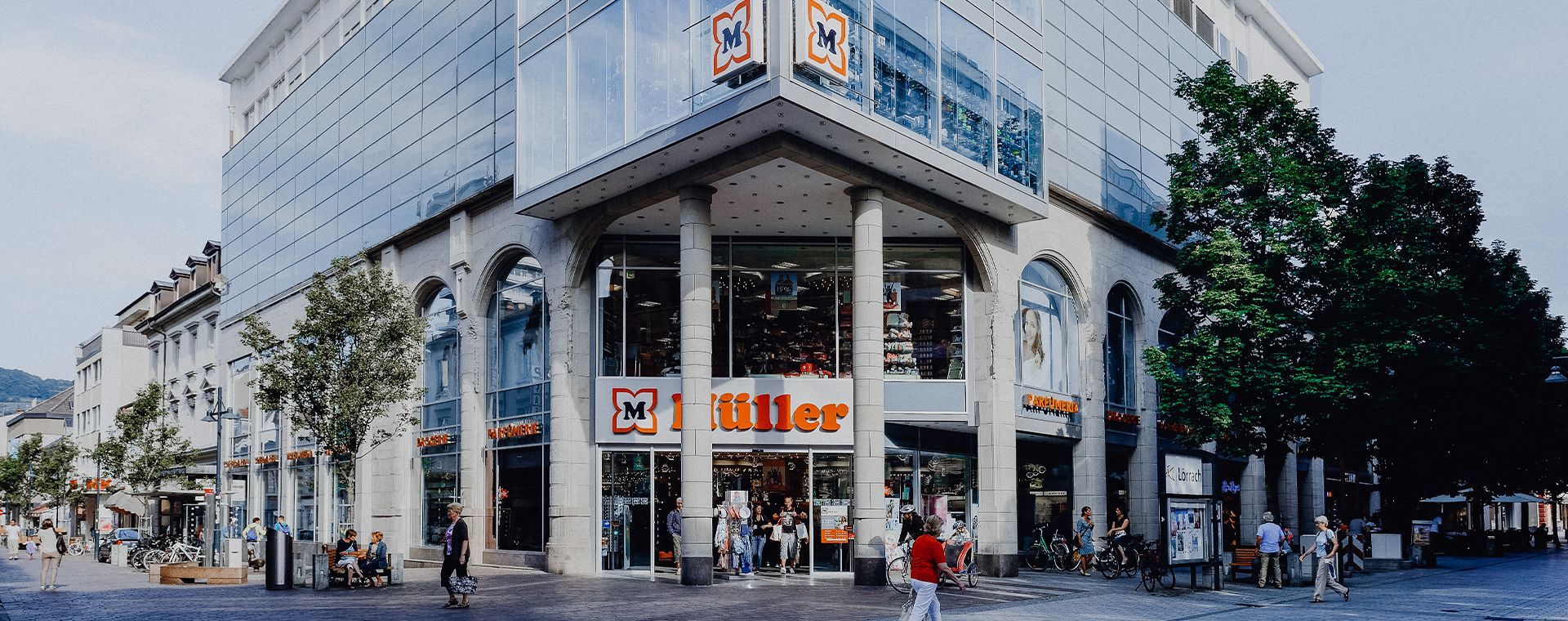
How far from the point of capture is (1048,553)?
106 ft

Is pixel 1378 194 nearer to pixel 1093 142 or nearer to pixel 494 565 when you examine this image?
pixel 1093 142

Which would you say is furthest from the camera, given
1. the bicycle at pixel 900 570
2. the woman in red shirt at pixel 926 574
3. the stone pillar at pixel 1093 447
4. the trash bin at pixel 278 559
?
the stone pillar at pixel 1093 447

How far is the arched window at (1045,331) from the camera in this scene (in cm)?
3250

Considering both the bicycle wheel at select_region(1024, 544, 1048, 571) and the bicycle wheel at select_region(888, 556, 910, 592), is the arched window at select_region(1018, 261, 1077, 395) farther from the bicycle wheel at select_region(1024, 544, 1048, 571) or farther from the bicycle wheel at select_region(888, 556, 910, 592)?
the bicycle wheel at select_region(888, 556, 910, 592)

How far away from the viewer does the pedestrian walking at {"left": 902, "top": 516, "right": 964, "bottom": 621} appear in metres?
14.2

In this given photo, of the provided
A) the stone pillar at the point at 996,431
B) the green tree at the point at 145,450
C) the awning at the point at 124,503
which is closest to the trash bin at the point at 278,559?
the stone pillar at the point at 996,431

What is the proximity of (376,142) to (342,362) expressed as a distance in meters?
13.8

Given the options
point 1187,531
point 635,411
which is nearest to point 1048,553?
point 1187,531

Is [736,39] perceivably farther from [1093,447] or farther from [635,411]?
[1093,447]

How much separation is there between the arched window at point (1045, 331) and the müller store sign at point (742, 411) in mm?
5394

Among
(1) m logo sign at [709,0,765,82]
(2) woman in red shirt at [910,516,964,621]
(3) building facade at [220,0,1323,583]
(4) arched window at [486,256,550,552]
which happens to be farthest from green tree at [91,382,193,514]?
(2) woman in red shirt at [910,516,964,621]

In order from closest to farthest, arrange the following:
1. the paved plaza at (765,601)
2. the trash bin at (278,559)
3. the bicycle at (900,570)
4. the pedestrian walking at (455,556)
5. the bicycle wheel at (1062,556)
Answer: the paved plaza at (765,601) < the pedestrian walking at (455,556) < the bicycle at (900,570) < the trash bin at (278,559) < the bicycle wheel at (1062,556)

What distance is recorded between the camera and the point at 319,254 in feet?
144

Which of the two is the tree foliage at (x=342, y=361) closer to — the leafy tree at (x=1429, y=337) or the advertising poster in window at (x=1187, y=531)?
the advertising poster in window at (x=1187, y=531)
